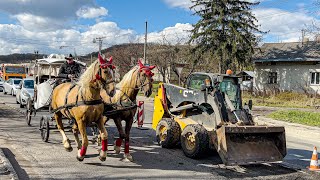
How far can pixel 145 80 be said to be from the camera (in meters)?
8.21

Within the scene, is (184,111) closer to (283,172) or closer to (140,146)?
(140,146)

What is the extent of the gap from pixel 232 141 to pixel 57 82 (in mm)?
5348

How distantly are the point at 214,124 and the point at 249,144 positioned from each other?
106 cm

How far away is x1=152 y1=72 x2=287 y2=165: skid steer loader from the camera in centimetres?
788

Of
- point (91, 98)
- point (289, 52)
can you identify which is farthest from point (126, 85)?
point (289, 52)

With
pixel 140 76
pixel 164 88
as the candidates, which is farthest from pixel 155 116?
pixel 140 76

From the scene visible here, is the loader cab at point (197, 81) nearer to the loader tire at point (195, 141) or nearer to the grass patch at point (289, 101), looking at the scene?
the loader tire at point (195, 141)

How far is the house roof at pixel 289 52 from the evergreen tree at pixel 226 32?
2824mm

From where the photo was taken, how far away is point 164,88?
1041 cm

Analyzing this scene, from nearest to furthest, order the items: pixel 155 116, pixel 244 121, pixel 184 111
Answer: pixel 244 121, pixel 184 111, pixel 155 116

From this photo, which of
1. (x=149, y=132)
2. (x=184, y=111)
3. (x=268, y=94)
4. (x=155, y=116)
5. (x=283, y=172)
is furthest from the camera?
(x=268, y=94)

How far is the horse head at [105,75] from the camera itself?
7191mm

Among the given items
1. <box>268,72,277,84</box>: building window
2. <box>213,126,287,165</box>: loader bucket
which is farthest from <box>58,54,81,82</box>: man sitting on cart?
<box>268,72,277,84</box>: building window

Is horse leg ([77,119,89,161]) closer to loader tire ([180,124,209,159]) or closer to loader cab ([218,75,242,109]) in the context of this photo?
loader tire ([180,124,209,159])
